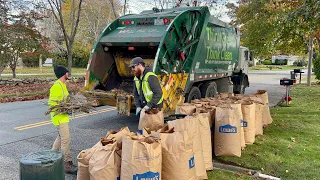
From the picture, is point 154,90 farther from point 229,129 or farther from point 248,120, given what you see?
point 248,120

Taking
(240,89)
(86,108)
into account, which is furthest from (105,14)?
(86,108)

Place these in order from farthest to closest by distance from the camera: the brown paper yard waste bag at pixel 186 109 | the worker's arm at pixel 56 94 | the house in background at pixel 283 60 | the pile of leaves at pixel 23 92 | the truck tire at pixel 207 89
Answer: the house in background at pixel 283 60 < the pile of leaves at pixel 23 92 < the truck tire at pixel 207 89 < the brown paper yard waste bag at pixel 186 109 < the worker's arm at pixel 56 94

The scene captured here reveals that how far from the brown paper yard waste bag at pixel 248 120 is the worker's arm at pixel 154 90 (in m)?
1.69

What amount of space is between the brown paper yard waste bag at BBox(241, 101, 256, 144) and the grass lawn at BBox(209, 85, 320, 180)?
16 cm

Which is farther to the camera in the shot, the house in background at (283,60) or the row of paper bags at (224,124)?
the house in background at (283,60)

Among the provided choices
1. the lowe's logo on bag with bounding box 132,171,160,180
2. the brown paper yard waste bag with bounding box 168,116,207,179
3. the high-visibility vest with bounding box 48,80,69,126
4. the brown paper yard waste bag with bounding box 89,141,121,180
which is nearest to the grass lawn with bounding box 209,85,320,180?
the brown paper yard waste bag with bounding box 168,116,207,179

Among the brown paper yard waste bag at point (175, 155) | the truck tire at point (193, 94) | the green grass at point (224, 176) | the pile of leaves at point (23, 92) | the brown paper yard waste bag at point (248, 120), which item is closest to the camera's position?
the brown paper yard waste bag at point (175, 155)

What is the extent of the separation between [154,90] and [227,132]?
50.3 inches

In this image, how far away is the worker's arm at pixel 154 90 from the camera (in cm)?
472

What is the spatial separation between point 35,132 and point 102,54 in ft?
7.70

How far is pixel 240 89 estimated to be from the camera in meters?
12.6

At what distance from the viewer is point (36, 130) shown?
703 centimetres

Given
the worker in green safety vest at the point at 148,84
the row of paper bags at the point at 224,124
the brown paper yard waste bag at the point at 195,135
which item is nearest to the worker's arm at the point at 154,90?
the worker in green safety vest at the point at 148,84

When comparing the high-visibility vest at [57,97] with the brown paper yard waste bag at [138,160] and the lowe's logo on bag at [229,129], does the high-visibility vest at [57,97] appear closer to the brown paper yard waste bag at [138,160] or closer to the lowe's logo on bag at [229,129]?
the brown paper yard waste bag at [138,160]
